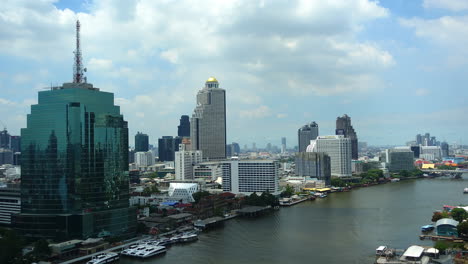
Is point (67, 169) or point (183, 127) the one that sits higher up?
point (183, 127)

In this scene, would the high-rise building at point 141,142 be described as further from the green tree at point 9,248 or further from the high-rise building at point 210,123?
the green tree at point 9,248

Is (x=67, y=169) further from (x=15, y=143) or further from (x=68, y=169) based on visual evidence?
(x=15, y=143)

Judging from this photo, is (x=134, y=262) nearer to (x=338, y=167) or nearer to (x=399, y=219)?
(x=399, y=219)

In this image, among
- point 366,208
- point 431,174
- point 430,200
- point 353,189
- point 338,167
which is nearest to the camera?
point 366,208

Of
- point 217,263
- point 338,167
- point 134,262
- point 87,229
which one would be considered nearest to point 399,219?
point 217,263

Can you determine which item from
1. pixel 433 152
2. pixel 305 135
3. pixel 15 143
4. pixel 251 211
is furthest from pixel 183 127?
pixel 251 211

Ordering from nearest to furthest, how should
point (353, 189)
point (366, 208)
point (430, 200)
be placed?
point (366, 208), point (430, 200), point (353, 189)
